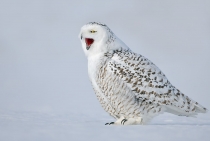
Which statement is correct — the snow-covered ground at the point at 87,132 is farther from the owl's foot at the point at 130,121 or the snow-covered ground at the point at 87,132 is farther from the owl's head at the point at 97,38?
the owl's head at the point at 97,38

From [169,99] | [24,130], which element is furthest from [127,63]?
[24,130]

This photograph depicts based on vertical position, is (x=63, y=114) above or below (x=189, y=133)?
above

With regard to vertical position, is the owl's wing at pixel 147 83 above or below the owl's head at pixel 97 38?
below

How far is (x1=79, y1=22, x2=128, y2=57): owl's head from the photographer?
22.7 ft

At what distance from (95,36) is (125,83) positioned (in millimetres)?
714

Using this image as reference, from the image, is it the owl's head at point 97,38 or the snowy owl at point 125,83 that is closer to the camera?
the snowy owl at point 125,83

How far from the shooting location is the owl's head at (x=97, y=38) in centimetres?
691

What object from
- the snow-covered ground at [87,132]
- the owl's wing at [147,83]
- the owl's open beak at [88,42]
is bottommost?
the snow-covered ground at [87,132]

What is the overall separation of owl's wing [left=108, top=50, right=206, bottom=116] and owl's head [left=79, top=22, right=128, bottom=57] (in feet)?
0.45

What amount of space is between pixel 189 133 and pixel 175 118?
235cm

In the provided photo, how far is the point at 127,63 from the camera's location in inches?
266

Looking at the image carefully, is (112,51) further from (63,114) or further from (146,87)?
(63,114)

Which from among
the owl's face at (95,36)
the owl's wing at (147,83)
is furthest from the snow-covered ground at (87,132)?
the owl's face at (95,36)

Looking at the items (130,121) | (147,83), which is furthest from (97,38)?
(130,121)
